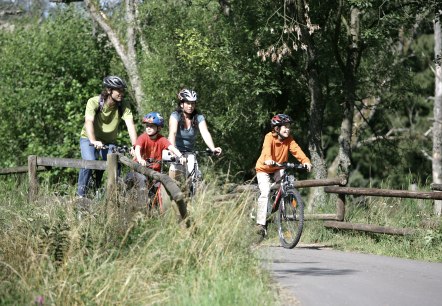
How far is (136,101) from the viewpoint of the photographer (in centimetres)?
3041

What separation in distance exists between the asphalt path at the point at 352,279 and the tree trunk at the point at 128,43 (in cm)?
1554

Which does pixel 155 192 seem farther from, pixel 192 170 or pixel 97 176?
pixel 97 176

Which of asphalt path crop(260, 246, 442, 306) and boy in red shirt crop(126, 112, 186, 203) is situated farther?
boy in red shirt crop(126, 112, 186, 203)

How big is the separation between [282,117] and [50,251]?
16.9 ft

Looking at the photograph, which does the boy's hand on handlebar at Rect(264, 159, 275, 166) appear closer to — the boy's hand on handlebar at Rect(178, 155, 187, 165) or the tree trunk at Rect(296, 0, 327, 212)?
the boy's hand on handlebar at Rect(178, 155, 187, 165)

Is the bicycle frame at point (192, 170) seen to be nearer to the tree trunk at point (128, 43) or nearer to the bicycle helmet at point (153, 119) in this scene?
the bicycle helmet at point (153, 119)

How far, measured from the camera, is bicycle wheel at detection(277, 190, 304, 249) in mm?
14781

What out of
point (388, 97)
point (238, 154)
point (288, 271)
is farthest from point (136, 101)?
point (288, 271)

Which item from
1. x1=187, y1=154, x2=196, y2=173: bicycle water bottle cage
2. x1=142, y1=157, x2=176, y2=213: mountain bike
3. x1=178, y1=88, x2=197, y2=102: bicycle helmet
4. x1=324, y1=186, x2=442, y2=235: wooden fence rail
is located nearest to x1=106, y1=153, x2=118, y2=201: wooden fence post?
x1=142, y1=157, x2=176, y2=213: mountain bike

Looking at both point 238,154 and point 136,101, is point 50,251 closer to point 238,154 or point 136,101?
point 238,154

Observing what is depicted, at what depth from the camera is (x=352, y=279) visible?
1141 cm

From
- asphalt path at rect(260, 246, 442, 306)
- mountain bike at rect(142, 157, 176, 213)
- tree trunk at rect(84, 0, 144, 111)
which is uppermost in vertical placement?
tree trunk at rect(84, 0, 144, 111)

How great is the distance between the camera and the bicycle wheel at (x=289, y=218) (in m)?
14.8

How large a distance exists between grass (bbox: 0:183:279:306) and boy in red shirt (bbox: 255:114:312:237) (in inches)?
154
